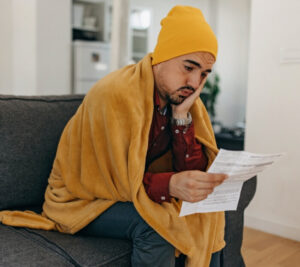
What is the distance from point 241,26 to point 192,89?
551cm

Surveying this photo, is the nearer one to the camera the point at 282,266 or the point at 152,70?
the point at 152,70

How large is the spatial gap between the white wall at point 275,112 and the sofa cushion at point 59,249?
1445 millimetres

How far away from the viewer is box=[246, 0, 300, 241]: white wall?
2318 mm

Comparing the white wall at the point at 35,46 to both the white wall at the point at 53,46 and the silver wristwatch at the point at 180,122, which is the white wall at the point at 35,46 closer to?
the white wall at the point at 53,46

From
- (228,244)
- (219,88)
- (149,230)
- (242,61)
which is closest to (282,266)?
(228,244)

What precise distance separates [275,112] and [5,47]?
297 cm

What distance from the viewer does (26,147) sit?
1.51 meters

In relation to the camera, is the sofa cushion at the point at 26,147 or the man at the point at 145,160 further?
the sofa cushion at the point at 26,147

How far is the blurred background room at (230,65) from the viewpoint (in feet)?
7.63

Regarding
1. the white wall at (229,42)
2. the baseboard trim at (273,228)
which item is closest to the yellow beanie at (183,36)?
the baseboard trim at (273,228)

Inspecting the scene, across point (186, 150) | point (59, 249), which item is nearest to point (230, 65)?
point (186, 150)

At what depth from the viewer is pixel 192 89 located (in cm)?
134

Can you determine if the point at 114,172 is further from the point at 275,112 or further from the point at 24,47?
the point at 24,47

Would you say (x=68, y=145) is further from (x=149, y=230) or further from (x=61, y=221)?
(x=149, y=230)
